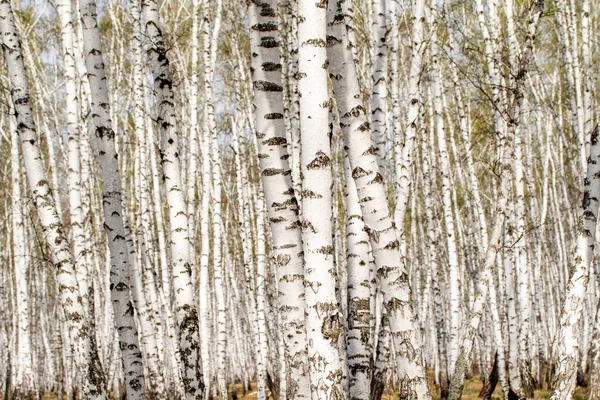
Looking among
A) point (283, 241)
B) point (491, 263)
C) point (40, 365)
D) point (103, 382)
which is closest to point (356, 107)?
point (283, 241)

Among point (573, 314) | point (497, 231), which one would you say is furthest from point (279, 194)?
point (497, 231)

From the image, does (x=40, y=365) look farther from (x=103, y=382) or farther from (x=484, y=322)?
(x=103, y=382)

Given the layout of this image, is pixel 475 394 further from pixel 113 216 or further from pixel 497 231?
pixel 113 216

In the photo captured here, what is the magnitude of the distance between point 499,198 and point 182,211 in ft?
12.9

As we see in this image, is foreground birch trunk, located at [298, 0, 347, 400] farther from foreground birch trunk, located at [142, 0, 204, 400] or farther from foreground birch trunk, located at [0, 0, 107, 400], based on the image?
foreground birch trunk, located at [0, 0, 107, 400]

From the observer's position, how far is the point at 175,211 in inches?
234

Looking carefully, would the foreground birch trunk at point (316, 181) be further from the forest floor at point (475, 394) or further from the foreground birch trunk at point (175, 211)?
the forest floor at point (475, 394)

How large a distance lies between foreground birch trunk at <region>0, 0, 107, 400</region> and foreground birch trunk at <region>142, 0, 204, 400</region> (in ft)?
2.65

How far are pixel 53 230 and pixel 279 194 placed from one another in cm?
239

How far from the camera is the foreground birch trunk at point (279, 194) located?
4.26 metres

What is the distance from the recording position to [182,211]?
5.97 metres

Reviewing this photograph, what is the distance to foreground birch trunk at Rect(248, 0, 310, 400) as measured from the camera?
4257 millimetres

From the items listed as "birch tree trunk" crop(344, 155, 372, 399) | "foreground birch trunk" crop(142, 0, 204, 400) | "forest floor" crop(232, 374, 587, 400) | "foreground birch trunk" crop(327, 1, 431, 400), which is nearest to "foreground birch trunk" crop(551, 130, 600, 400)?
"birch tree trunk" crop(344, 155, 372, 399)

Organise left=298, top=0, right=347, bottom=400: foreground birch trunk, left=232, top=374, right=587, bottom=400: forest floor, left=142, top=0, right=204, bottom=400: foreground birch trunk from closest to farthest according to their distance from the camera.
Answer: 1. left=298, top=0, right=347, bottom=400: foreground birch trunk
2. left=142, top=0, right=204, bottom=400: foreground birch trunk
3. left=232, top=374, right=587, bottom=400: forest floor
